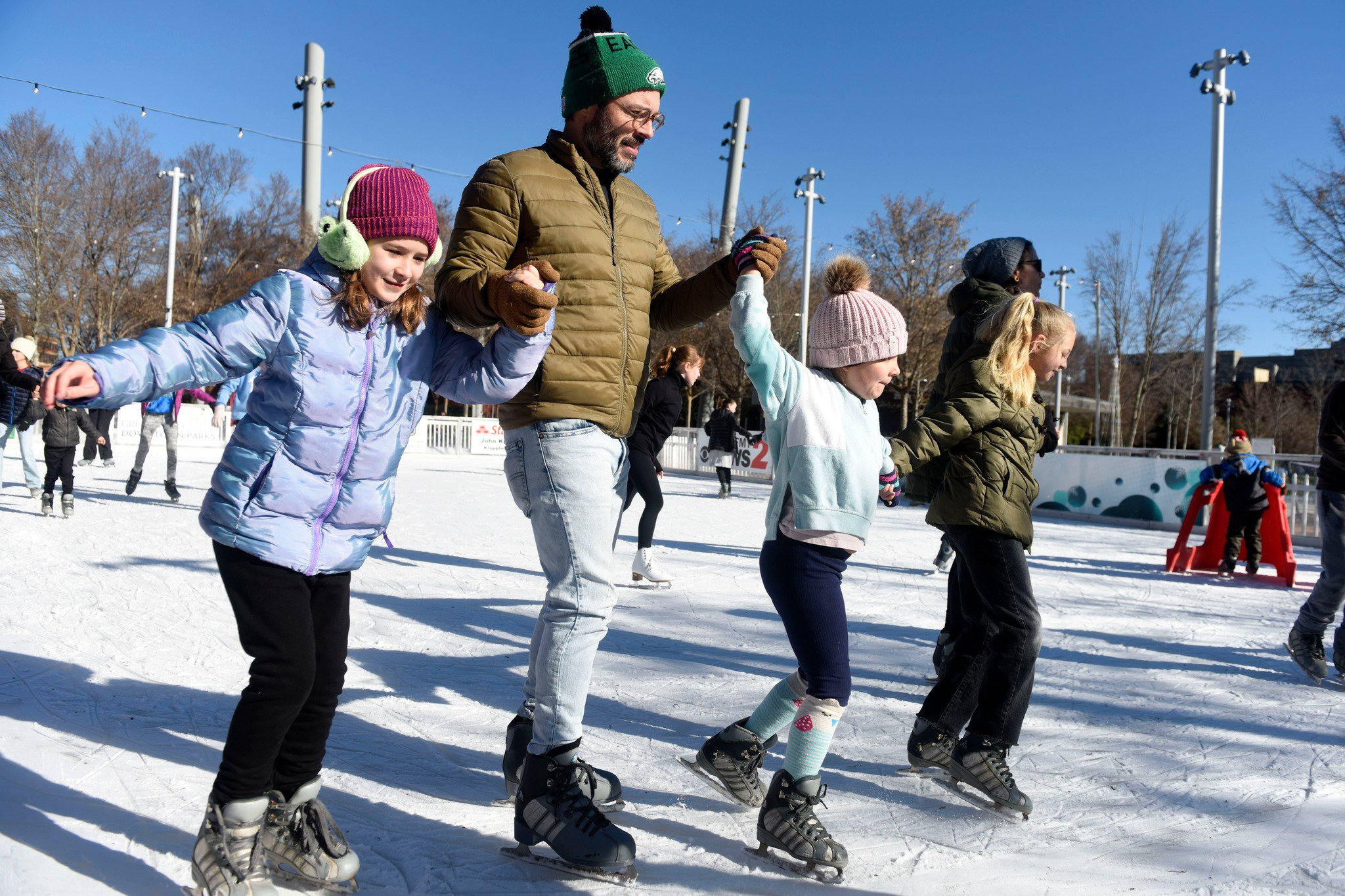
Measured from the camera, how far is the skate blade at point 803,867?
2145mm

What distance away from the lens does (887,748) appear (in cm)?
314

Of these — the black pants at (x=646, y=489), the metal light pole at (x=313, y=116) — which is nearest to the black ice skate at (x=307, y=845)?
the black pants at (x=646, y=489)

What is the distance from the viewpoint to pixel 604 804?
2.44m

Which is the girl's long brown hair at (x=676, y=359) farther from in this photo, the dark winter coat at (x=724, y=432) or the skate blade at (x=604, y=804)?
the dark winter coat at (x=724, y=432)

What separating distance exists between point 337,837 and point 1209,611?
19.5 ft

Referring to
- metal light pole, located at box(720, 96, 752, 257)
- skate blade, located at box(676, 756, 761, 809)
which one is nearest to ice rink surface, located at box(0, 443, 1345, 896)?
skate blade, located at box(676, 756, 761, 809)

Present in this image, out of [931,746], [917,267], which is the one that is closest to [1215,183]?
[917,267]

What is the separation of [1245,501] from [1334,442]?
14.6ft

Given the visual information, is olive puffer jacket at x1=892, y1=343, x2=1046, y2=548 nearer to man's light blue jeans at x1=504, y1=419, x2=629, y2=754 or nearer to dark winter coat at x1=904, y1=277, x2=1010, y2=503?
dark winter coat at x1=904, y1=277, x2=1010, y2=503

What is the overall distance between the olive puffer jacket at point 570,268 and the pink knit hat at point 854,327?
0.90 ft

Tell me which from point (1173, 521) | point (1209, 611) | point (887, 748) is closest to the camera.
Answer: point (887, 748)

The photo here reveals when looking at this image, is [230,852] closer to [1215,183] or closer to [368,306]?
[368,306]

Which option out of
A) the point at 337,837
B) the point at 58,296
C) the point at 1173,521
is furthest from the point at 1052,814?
the point at 58,296

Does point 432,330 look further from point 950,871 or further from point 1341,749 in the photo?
point 1341,749
